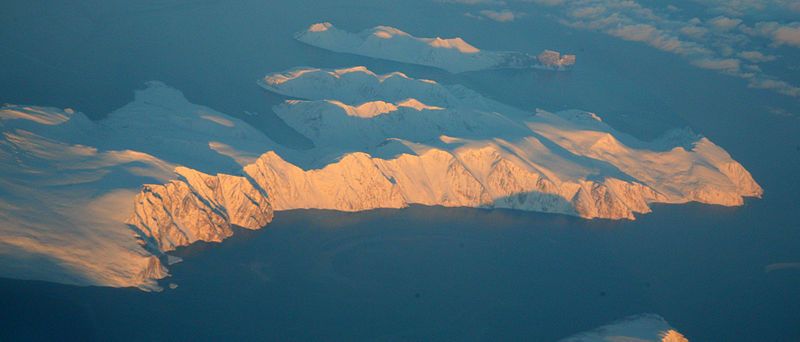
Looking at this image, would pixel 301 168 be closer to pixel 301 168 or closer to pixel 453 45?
pixel 301 168

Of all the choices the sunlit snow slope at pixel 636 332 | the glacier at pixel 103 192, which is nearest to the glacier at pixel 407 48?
the glacier at pixel 103 192

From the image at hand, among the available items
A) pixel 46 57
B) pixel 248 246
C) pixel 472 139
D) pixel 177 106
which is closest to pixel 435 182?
pixel 472 139

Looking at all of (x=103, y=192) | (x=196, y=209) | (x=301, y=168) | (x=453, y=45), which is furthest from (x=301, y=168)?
(x=453, y=45)

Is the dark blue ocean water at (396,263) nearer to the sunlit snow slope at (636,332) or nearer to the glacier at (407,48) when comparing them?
the sunlit snow slope at (636,332)

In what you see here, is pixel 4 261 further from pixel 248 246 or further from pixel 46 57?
pixel 46 57

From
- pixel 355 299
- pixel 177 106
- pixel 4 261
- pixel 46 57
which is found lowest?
pixel 355 299
